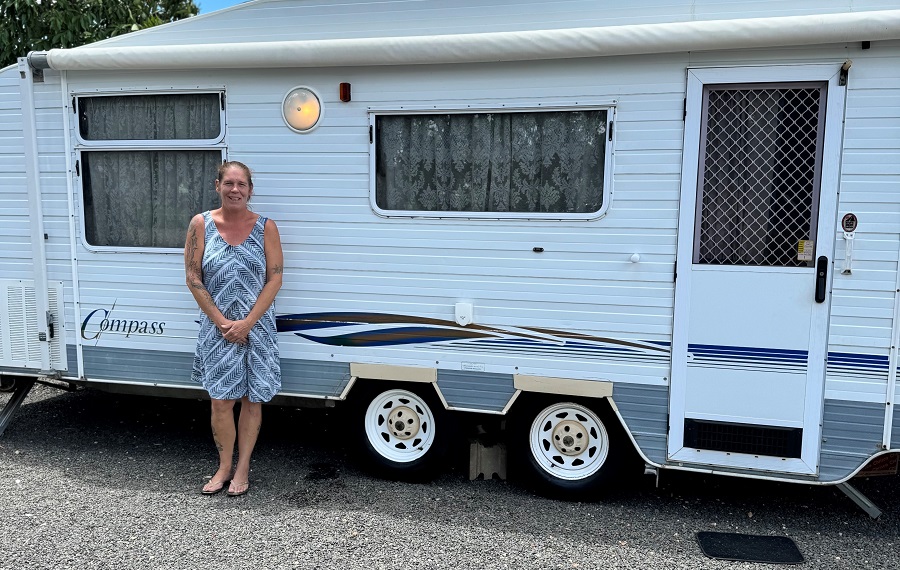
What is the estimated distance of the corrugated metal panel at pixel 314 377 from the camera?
13.6 feet

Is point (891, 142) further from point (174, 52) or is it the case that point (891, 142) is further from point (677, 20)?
point (174, 52)

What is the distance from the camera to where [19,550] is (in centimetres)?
336

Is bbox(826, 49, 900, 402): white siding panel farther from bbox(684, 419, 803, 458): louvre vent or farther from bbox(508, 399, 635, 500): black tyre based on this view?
bbox(508, 399, 635, 500): black tyre

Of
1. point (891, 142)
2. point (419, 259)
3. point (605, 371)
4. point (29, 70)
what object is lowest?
point (605, 371)

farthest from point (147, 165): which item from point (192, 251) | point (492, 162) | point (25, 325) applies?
point (492, 162)

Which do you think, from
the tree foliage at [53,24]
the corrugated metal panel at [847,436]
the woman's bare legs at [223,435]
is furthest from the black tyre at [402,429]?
the tree foliage at [53,24]

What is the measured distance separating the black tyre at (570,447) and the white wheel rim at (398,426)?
0.55 metres

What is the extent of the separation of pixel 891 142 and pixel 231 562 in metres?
3.78

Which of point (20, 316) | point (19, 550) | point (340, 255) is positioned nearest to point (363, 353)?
point (340, 255)

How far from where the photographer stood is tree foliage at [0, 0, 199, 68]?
715cm

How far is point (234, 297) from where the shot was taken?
152 inches

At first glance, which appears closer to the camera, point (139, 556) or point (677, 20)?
point (139, 556)

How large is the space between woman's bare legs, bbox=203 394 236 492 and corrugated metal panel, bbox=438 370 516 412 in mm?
1265

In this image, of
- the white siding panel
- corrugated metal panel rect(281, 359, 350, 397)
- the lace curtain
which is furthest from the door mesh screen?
the lace curtain
